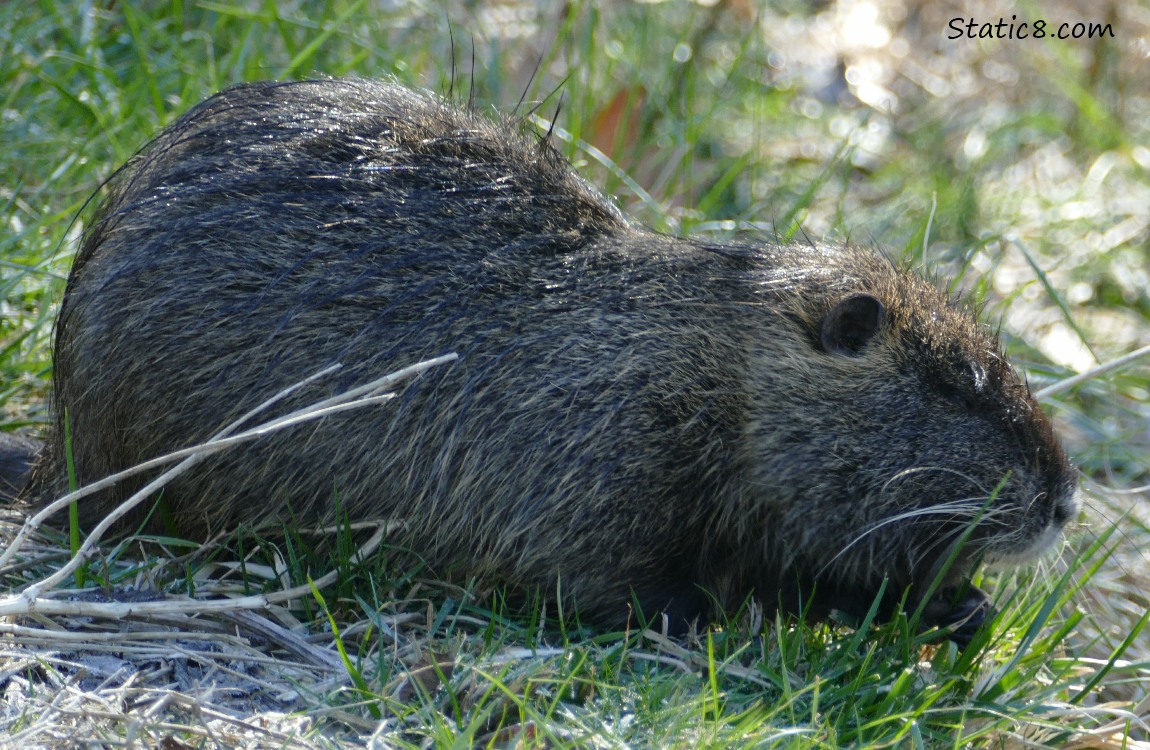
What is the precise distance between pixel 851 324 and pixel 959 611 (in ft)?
2.38

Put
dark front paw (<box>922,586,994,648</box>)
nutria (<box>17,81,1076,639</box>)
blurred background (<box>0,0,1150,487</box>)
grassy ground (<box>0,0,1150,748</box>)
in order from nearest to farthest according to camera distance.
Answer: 1. grassy ground (<box>0,0,1150,748</box>)
2. nutria (<box>17,81,1076,639</box>)
3. dark front paw (<box>922,586,994,648</box>)
4. blurred background (<box>0,0,1150,487</box>)

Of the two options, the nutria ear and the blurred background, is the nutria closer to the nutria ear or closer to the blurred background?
the nutria ear

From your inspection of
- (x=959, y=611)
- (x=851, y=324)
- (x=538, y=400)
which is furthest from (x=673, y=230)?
(x=959, y=611)

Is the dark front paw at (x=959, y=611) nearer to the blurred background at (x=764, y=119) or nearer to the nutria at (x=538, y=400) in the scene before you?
the nutria at (x=538, y=400)

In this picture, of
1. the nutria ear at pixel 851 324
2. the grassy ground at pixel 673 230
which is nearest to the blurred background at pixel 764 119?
the grassy ground at pixel 673 230

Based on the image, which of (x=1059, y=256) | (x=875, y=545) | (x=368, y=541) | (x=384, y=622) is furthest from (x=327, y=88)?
(x=1059, y=256)

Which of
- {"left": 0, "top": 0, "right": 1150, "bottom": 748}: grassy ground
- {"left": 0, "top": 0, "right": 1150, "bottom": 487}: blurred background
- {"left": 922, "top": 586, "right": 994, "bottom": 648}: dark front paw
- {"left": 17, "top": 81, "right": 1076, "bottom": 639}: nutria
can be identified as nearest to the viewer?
{"left": 0, "top": 0, "right": 1150, "bottom": 748}: grassy ground

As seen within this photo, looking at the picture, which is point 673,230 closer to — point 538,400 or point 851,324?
point 851,324

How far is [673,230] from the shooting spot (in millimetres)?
4355

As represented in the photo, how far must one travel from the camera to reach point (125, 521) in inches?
124

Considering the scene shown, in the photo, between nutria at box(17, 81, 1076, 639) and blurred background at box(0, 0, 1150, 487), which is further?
blurred background at box(0, 0, 1150, 487)

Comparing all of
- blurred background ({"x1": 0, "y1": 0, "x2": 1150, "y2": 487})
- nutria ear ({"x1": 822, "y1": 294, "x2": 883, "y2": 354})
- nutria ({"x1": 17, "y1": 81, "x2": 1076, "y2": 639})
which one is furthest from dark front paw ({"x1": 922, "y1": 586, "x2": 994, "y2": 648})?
blurred background ({"x1": 0, "y1": 0, "x2": 1150, "y2": 487})

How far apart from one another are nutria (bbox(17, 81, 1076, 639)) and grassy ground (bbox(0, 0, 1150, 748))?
16cm

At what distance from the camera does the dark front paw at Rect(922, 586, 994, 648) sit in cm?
303
